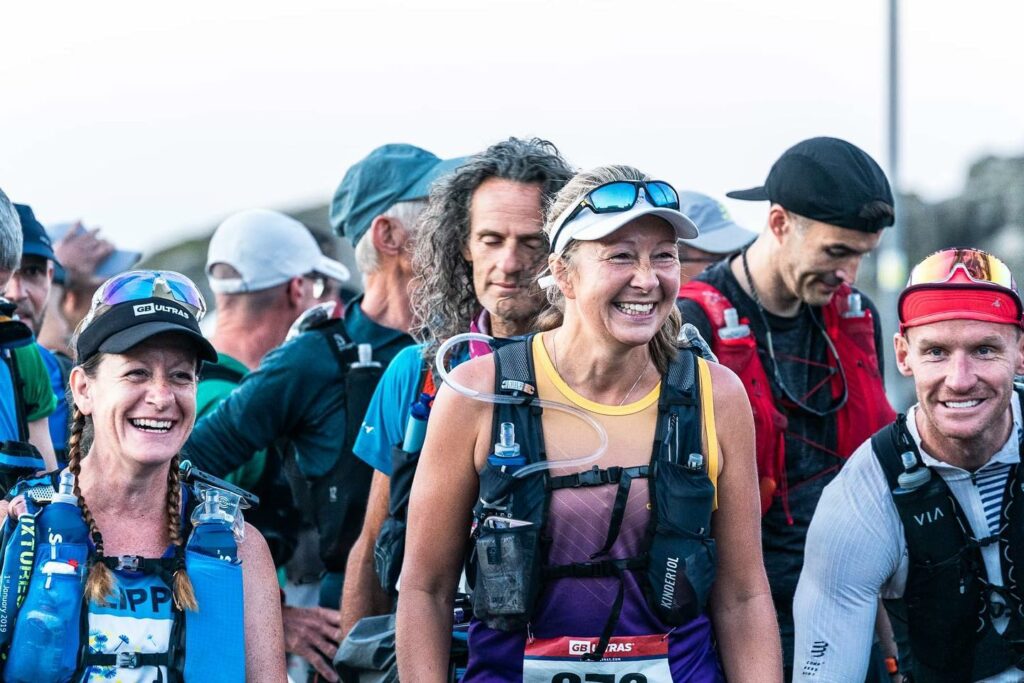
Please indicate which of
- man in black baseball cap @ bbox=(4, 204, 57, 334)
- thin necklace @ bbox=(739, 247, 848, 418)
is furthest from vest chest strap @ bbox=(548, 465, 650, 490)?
man in black baseball cap @ bbox=(4, 204, 57, 334)

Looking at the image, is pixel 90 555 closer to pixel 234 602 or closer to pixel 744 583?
pixel 234 602

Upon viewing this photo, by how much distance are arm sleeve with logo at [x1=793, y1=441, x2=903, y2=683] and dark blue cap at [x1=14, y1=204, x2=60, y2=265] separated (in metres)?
3.26

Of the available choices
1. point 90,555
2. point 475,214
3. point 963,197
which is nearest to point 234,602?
point 90,555

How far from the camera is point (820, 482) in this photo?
17.1 feet

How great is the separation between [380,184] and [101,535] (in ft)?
9.57

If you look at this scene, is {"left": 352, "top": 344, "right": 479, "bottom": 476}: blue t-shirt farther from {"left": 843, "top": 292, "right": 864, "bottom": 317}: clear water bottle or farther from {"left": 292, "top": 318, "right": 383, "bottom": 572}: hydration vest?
{"left": 843, "top": 292, "right": 864, "bottom": 317}: clear water bottle

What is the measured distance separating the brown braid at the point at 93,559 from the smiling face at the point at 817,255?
2.62m

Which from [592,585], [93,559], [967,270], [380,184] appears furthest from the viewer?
[380,184]

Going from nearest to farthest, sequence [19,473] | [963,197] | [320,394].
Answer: [19,473]
[320,394]
[963,197]

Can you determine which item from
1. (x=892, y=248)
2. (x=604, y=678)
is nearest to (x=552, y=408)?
(x=604, y=678)

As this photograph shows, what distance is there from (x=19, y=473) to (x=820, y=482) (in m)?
2.72

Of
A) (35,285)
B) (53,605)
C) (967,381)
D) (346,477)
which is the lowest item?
(346,477)

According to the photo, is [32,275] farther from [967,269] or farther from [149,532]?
[967,269]

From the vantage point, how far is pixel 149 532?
3.85 m
